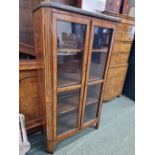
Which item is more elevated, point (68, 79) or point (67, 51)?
point (67, 51)

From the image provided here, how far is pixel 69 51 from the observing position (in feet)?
4.14

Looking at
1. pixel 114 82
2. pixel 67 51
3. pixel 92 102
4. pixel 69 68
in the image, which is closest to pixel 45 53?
pixel 67 51

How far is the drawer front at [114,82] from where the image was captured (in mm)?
2320

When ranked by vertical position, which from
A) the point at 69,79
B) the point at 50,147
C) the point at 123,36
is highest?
the point at 123,36

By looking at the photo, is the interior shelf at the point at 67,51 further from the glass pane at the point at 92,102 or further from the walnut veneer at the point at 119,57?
the walnut veneer at the point at 119,57

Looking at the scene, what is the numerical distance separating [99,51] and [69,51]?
37cm

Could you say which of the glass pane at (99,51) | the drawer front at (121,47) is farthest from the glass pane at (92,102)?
the drawer front at (121,47)

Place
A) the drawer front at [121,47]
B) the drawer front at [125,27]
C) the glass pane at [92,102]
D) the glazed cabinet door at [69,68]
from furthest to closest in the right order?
the drawer front at [121,47] < the drawer front at [125,27] < the glass pane at [92,102] < the glazed cabinet door at [69,68]

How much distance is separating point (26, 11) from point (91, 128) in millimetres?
1574

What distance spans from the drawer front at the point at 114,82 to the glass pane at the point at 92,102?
2.19 ft

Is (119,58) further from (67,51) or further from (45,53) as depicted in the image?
(45,53)

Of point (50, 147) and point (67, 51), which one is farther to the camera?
point (50, 147)

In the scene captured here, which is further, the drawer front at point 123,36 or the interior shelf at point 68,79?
the drawer front at point 123,36
